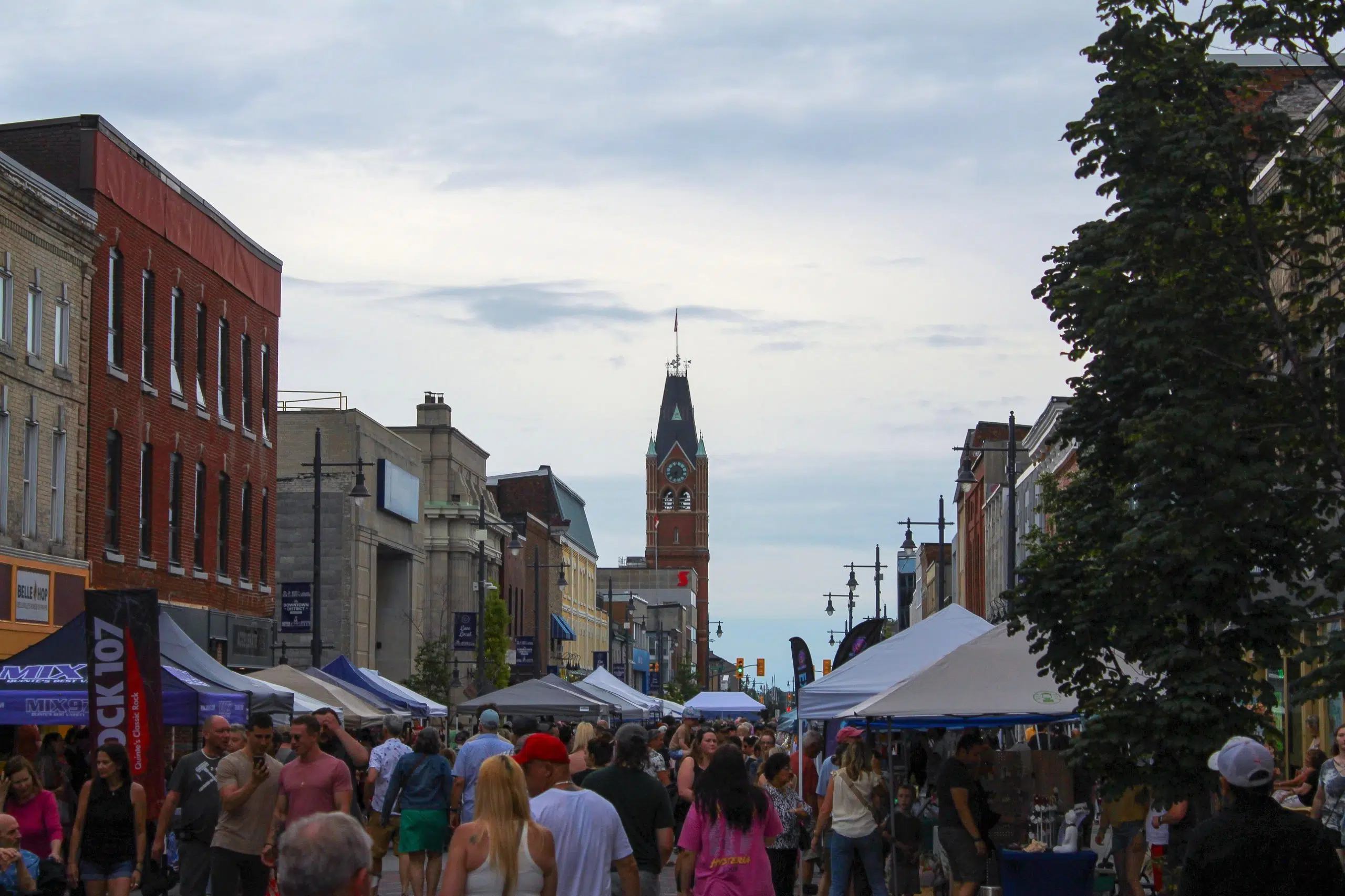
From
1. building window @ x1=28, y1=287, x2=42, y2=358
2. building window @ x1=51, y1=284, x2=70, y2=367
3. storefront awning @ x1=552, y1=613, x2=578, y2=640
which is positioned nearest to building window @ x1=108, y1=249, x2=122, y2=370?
building window @ x1=51, y1=284, x2=70, y2=367

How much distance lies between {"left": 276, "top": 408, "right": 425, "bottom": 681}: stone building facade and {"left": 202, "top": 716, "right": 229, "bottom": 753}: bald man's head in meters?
42.2

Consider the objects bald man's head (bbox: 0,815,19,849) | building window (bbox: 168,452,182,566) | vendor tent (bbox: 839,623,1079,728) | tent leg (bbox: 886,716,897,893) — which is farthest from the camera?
building window (bbox: 168,452,182,566)

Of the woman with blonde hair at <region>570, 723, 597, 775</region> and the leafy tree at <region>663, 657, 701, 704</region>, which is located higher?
the woman with blonde hair at <region>570, 723, 597, 775</region>

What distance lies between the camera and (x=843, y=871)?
15344mm

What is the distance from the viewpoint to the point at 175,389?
36.5m

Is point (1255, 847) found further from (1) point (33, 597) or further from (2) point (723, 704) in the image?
(2) point (723, 704)

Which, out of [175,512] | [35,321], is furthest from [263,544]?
[35,321]

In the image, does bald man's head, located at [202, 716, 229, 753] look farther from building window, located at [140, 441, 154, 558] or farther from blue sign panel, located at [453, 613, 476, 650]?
blue sign panel, located at [453, 613, 476, 650]

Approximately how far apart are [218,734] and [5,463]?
17.5 metres

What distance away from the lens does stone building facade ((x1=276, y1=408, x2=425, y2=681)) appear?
58188 mm

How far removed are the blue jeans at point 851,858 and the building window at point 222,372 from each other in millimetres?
26640

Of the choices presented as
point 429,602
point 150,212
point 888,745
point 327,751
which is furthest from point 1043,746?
point 429,602

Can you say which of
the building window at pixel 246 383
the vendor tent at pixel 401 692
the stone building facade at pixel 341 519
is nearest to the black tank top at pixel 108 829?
the vendor tent at pixel 401 692

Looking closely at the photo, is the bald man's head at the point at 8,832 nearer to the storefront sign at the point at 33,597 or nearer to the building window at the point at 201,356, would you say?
the storefront sign at the point at 33,597
